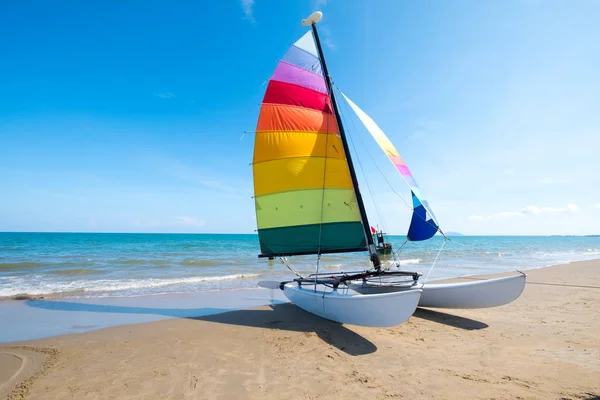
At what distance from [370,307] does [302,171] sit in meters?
3.94

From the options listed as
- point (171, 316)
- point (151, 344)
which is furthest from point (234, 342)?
point (171, 316)

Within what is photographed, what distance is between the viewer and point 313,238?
8.19 meters

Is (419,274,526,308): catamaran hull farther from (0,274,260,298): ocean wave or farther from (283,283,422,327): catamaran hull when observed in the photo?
(0,274,260,298): ocean wave

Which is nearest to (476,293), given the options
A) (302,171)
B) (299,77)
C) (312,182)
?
(312,182)

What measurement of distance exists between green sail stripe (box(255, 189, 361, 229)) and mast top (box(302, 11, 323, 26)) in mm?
5130

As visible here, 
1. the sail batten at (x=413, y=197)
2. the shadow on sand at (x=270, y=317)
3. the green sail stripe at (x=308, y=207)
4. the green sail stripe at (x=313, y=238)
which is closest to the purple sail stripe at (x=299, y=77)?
the sail batten at (x=413, y=197)

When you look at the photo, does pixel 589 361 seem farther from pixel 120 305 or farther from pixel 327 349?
pixel 120 305

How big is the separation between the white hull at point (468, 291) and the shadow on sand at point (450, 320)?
22 centimetres

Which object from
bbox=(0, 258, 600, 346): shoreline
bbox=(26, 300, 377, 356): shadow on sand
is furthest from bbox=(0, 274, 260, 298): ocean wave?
bbox=(26, 300, 377, 356): shadow on sand

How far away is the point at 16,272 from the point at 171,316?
14.1 m

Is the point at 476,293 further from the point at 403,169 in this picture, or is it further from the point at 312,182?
the point at 312,182

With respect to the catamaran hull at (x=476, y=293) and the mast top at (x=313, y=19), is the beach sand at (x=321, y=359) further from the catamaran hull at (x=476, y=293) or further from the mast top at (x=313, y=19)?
the mast top at (x=313, y=19)

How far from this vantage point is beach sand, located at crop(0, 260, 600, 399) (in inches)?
158

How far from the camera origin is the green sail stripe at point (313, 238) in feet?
26.2
